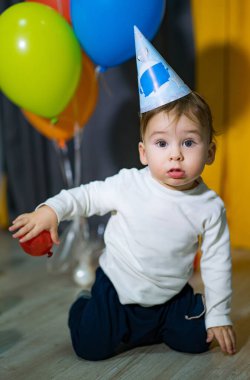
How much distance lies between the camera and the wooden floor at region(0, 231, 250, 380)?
1.28 m

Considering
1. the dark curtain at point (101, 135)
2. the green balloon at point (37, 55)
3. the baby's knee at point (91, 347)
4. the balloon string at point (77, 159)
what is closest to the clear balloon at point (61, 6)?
the green balloon at point (37, 55)

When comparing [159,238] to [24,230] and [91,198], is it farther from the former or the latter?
[24,230]

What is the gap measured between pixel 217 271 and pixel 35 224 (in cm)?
45

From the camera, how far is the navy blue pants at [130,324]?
1.34m

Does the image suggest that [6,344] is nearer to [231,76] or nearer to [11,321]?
[11,321]

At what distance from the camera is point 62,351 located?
1.40m

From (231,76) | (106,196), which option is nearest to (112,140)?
(231,76)

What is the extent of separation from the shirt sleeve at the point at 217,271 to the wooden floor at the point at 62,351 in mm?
114

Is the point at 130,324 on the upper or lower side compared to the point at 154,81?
lower

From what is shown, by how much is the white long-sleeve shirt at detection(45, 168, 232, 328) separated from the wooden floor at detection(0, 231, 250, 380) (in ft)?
0.39

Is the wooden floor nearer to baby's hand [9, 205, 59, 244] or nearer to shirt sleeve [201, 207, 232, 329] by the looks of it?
shirt sleeve [201, 207, 232, 329]

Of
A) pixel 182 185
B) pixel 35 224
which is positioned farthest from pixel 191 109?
pixel 35 224

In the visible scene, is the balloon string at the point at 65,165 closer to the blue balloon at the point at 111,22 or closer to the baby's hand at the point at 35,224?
the blue balloon at the point at 111,22

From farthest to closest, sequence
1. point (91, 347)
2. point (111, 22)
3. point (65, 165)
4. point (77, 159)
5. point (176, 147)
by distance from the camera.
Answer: point (65, 165) < point (77, 159) < point (111, 22) < point (91, 347) < point (176, 147)
